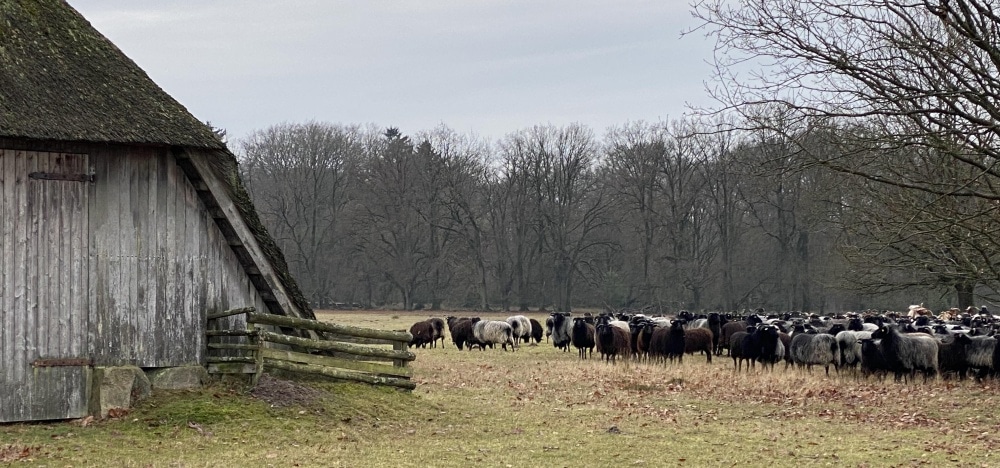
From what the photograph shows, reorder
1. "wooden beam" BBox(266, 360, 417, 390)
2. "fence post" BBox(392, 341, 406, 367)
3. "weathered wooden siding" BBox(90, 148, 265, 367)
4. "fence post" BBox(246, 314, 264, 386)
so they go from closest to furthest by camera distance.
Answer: "weathered wooden siding" BBox(90, 148, 265, 367), "fence post" BBox(246, 314, 264, 386), "wooden beam" BBox(266, 360, 417, 390), "fence post" BBox(392, 341, 406, 367)

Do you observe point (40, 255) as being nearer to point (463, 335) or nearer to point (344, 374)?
point (344, 374)

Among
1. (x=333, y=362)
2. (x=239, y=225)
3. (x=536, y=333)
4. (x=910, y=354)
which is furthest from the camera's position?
(x=536, y=333)

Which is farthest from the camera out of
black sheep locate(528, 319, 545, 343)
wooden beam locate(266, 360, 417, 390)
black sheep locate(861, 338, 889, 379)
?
black sheep locate(528, 319, 545, 343)

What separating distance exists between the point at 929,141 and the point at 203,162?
9943 millimetres

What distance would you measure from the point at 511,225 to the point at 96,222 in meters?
65.0

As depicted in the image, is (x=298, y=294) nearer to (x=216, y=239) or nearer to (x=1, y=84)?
(x=216, y=239)

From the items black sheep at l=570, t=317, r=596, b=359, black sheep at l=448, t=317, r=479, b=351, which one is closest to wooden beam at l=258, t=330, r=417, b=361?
black sheep at l=570, t=317, r=596, b=359

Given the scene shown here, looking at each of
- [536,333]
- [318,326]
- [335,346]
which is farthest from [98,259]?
[536,333]

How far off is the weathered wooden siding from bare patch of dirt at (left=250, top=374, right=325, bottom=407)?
3.38ft

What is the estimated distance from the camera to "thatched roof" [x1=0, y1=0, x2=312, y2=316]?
1392cm

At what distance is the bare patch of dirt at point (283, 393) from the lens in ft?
50.0

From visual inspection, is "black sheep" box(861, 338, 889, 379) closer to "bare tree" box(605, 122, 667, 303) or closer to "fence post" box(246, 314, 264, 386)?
"fence post" box(246, 314, 264, 386)

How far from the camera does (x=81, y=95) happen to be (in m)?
14.6

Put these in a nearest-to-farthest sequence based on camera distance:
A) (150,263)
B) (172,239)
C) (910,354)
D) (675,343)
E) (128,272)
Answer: (128,272), (150,263), (172,239), (910,354), (675,343)
